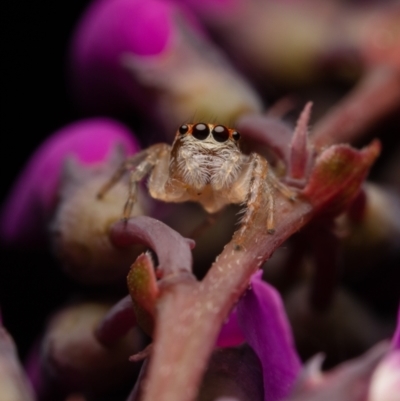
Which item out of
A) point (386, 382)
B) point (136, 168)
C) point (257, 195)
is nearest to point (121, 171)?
point (136, 168)

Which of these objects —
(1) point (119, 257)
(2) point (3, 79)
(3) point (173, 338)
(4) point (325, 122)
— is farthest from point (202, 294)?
(2) point (3, 79)

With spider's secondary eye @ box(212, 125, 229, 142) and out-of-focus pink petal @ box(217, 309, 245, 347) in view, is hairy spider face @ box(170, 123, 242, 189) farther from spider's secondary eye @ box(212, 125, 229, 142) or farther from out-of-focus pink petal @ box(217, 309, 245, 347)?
out-of-focus pink petal @ box(217, 309, 245, 347)

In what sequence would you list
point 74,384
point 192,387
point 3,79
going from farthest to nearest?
point 3,79
point 74,384
point 192,387

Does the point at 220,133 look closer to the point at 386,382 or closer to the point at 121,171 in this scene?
the point at 121,171

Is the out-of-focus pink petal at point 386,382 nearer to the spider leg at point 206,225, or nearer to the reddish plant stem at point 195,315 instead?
the reddish plant stem at point 195,315

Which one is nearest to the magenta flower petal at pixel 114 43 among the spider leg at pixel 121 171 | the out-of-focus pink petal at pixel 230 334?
the spider leg at pixel 121 171

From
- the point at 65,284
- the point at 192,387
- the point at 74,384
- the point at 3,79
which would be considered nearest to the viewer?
the point at 192,387

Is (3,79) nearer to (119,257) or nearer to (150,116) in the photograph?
(150,116)
